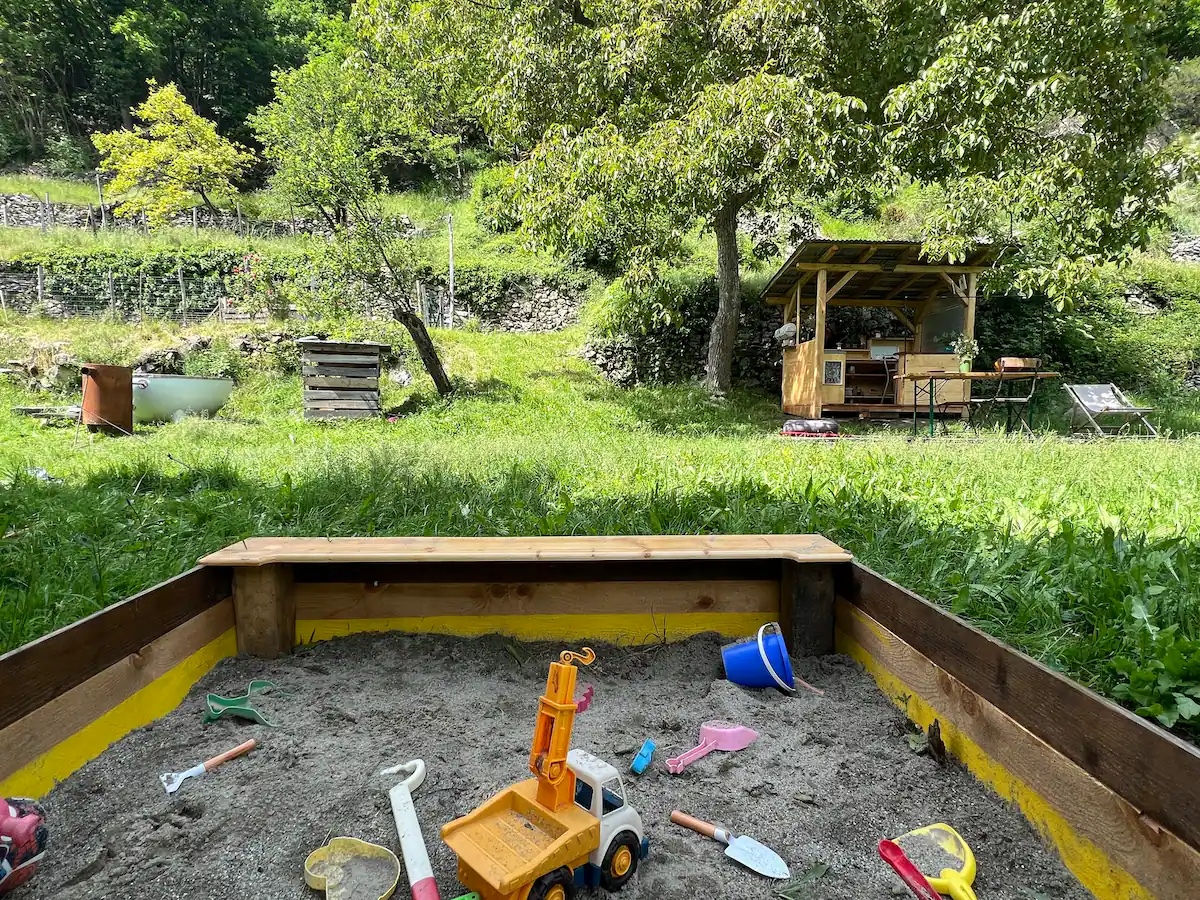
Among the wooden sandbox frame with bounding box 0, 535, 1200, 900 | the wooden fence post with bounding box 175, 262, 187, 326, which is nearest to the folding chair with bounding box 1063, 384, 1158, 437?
the wooden sandbox frame with bounding box 0, 535, 1200, 900

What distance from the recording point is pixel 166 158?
22.3 metres

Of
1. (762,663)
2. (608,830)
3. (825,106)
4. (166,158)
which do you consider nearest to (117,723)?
(608,830)

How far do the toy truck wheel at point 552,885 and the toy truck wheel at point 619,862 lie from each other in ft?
0.26

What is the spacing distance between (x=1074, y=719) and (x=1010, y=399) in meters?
7.54

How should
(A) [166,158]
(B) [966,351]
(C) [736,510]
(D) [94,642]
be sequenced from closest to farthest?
1. (D) [94,642]
2. (C) [736,510]
3. (B) [966,351]
4. (A) [166,158]

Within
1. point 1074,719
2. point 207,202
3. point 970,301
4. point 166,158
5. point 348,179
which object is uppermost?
point 166,158

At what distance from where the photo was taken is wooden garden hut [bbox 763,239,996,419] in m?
9.03

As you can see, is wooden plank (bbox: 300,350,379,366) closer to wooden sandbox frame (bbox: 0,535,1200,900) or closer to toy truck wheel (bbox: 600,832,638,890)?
wooden sandbox frame (bbox: 0,535,1200,900)

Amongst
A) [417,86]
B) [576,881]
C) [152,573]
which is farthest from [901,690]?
[417,86]

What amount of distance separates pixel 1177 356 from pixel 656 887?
15486 millimetres

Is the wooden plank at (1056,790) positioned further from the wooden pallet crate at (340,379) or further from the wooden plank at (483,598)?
the wooden pallet crate at (340,379)

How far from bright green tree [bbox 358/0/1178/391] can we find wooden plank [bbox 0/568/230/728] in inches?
248

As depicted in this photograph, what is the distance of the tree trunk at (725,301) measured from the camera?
367 inches

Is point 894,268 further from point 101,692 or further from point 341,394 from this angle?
point 101,692
